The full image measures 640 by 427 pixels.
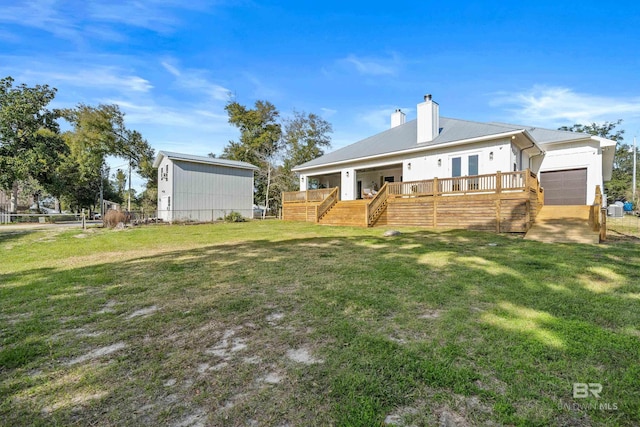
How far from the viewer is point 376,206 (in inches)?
547

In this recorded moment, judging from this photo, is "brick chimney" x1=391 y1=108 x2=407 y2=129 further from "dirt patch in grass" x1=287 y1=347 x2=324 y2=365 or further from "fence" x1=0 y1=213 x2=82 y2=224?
"fence" x1=0 y1=213 x2=82 y2=224

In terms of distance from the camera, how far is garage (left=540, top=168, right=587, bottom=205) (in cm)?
1534

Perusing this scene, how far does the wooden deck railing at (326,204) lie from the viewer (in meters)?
16.4

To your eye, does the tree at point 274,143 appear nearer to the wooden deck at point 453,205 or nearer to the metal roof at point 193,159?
the metal roof at point 193,159

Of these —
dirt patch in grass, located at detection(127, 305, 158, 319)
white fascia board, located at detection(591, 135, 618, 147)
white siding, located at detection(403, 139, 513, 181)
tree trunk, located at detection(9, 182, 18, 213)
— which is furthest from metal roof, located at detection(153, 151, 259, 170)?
white fascia board, located at detection(591, 135, 618, 147)

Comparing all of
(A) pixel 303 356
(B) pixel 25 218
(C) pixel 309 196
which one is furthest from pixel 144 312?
(B) pixel 25 218

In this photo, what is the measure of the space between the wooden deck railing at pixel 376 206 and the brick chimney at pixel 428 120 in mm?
3913

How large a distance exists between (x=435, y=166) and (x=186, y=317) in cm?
1431

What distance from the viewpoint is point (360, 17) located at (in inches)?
545

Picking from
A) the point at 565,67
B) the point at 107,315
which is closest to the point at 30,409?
the point at 107,315

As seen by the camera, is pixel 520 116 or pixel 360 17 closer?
pixel 360 17

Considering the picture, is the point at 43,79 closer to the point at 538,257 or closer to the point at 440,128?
the point at 440,128

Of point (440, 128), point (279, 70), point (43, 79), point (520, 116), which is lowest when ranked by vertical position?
point (440, 128)

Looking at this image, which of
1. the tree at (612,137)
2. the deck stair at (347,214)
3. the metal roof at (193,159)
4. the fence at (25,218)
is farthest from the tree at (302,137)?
the tree at (612,137)
